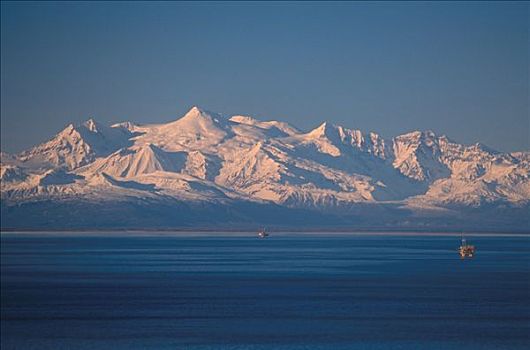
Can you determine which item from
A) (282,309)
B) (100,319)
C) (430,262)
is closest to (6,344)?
(100,319)

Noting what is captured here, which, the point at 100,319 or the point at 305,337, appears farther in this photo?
the point at 100,319

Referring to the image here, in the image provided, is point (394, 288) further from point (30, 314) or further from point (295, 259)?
point (295, 259)

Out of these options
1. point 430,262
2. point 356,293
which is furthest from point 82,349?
point 430,262

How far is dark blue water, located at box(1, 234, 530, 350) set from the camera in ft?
272

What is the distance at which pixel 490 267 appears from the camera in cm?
17250

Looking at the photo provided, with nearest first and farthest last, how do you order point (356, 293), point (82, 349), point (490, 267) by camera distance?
1. point (82, 349)
2. point (356, 293)
3. point (490, 267)

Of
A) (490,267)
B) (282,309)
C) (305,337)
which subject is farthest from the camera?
(490,267)

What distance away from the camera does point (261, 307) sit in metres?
105

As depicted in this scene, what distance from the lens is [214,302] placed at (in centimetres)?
11019

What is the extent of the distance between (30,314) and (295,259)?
103 meters

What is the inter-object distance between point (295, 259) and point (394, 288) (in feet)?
233

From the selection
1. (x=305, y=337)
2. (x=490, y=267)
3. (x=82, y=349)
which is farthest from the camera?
(x=490, y=267)

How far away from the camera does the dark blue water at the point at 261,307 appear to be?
83000 mm

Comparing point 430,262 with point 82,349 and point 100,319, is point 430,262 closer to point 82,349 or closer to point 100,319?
point 100,319
